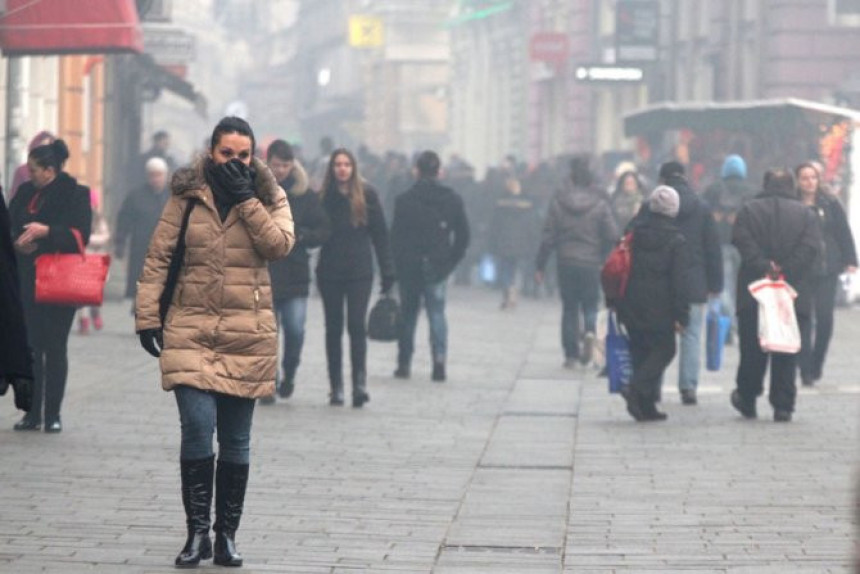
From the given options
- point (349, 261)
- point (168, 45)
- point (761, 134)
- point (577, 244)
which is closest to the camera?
point (349, 261)

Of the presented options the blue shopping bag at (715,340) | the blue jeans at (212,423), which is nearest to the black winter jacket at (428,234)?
the blue shopping bag at (715,340)

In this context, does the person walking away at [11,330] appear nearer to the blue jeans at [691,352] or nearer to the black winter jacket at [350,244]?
the black winter jacket at [350,244]

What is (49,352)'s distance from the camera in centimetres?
1238

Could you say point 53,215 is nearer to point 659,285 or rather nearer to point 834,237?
point 659,285

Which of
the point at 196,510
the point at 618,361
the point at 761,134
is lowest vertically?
the point at 618,361

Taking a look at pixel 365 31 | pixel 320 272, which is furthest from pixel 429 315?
pixel 365 31

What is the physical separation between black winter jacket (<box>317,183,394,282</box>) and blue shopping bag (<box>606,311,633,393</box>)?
1.46 m

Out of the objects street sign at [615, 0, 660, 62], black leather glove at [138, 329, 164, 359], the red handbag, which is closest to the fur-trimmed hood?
black leather glove at [138, 329, 164, 359]

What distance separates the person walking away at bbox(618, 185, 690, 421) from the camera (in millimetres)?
13547

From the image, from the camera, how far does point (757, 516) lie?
960 centimetres

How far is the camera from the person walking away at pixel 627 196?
902 inches

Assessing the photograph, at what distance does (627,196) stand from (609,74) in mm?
11365

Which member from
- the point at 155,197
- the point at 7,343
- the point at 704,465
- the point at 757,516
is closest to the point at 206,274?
the point at 7,343

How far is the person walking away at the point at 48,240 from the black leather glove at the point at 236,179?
4134 millimetres
